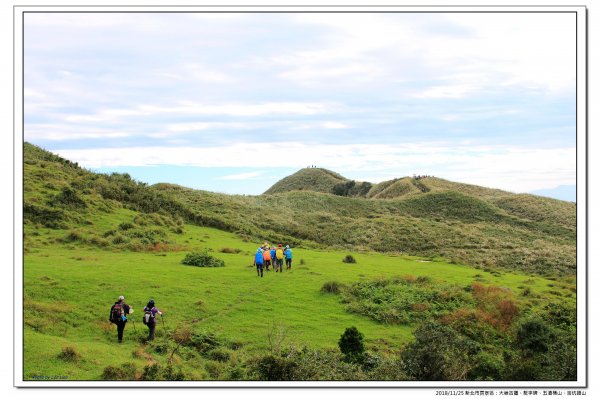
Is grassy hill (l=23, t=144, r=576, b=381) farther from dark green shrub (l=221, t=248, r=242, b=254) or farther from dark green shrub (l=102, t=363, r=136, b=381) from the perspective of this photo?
dark green shrub (l=221, t=248, r=242, b=254)

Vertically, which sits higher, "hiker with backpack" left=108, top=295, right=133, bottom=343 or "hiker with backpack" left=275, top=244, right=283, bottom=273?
"hiker with backpack" left=275, top=244, right=283, bottom=273

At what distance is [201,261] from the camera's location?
38.4m

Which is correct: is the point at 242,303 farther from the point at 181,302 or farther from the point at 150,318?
the point at 150,318

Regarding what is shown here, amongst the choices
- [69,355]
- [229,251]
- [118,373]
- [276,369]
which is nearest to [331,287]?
[276,369]

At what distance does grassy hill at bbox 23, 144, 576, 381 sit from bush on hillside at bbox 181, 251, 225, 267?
736mm

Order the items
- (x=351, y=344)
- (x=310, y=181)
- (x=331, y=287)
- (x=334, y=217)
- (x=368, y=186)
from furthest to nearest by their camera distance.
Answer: (x=310, y=181), (x=368, y=186), (x=334, y=217), (x=331, y=287), (x=351, y=344)

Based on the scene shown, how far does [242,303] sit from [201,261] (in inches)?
381

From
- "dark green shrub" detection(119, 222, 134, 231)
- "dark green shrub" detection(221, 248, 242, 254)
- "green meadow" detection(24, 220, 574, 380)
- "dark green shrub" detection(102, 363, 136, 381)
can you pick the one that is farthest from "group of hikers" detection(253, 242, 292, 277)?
"dark green shrub" detection(102, 363, 136, 381)

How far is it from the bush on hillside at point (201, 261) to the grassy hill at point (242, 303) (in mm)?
736

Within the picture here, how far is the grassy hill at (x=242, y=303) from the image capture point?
2152cm

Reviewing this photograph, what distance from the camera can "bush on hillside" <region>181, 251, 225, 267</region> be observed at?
38250mm
